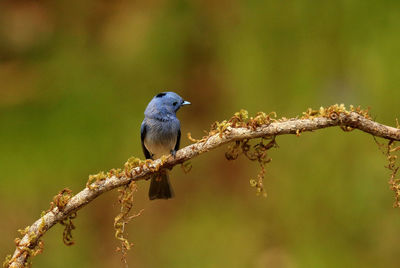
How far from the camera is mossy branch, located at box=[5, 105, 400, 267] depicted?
2.28 meters

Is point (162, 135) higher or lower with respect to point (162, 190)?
higher

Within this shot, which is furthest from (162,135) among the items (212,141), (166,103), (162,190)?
(212,141)

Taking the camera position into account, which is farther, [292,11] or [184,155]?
[292,11]

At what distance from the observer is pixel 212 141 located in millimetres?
2355

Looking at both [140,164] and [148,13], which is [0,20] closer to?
[148,13]

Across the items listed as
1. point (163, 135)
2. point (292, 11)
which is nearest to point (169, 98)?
point (163, 135)

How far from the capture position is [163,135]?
344 centimetres

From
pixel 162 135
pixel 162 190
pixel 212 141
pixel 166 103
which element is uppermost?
pixel 166 103

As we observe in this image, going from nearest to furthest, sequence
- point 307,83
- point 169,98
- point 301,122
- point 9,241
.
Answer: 1. point 301,122
2. point 169,98
3. point 9,241
4. point 307,83

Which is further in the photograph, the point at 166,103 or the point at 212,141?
the point at 166,103

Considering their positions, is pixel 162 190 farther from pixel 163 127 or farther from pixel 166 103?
pixel 166 103

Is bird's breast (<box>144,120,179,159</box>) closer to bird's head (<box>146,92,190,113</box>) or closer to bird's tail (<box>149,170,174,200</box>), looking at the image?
bird's head (<box>146,92,190,113</box>)

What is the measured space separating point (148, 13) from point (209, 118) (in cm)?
124

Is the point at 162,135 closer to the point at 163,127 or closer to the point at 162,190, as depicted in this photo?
the point at 163,127
